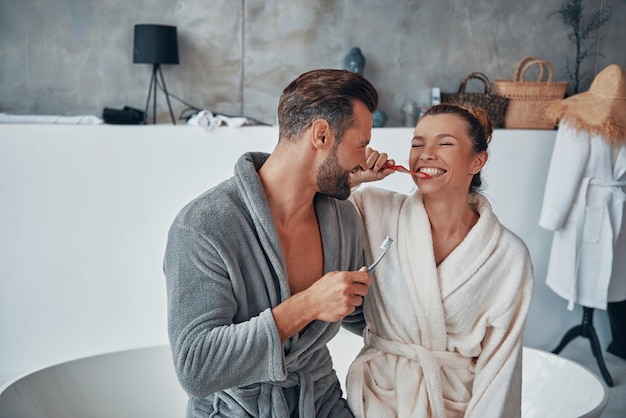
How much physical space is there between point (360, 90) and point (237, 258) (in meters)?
0.49

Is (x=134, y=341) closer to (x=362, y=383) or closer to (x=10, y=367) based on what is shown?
(x=10, y=367)

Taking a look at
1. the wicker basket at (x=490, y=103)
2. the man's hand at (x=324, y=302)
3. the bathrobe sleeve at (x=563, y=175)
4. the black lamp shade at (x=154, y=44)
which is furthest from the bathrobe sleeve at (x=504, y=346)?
the black lamp shade at (x=154, y=44)

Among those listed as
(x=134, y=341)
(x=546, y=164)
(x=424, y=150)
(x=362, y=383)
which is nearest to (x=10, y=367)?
(x=134, y=341)

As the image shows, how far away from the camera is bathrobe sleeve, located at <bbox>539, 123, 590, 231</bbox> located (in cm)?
367

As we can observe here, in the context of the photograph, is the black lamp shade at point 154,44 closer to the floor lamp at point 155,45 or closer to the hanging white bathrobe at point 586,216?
the floor lamp at point 155,45

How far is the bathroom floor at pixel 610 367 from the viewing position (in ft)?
11.8

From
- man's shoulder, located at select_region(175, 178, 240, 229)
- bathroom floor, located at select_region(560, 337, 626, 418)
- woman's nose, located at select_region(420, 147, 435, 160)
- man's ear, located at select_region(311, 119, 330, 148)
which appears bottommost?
bathroom floor, located at select_region(560, 337, 626, 418)

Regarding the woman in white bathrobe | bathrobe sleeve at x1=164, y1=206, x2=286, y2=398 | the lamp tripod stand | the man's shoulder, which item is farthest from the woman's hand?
the lamp tripod stand

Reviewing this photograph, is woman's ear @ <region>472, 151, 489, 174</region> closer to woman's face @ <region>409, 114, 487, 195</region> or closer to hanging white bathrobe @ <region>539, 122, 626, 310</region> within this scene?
woman's face @ <region>409, 114, 487, 195</region>

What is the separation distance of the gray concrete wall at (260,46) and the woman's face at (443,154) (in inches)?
94.7

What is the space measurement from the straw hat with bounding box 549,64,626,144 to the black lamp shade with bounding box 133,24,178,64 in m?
2.08

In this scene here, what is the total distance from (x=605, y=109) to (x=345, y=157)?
2377 millimetres

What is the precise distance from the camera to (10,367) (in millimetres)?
3693

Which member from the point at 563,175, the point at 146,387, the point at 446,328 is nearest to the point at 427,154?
the point at 446,328
